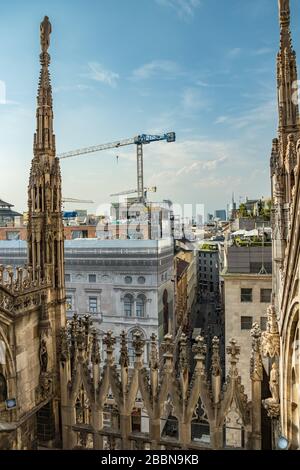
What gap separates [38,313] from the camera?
40.3 ft

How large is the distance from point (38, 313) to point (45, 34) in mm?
9366

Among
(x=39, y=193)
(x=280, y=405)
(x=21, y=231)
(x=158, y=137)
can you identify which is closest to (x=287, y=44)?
(x=39, y=193)

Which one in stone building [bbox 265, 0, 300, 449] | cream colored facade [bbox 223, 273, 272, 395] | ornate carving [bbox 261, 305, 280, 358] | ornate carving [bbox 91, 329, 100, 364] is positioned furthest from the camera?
cream colored facade [bbox 223, 273, 272, 395]

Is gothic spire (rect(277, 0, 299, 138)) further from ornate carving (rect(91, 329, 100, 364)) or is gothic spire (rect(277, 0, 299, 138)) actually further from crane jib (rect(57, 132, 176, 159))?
crane jib (rect(57, 132, 176, 159))

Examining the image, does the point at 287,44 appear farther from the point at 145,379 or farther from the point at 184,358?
the point at 145,379

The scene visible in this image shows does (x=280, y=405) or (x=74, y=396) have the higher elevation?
(x=280, y=405)

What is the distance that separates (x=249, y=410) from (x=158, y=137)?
297 ft

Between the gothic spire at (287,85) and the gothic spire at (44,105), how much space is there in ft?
24.6

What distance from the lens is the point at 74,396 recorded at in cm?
1265

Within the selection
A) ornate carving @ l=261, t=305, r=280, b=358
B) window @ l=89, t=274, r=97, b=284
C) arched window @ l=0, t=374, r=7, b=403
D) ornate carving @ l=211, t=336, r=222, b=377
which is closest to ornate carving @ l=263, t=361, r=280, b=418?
ornate carving @ l=261, t=305, r=280, b=358

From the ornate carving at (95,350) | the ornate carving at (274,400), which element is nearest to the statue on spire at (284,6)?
the ornate carving at (274,400)

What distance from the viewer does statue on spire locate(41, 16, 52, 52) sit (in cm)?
1283

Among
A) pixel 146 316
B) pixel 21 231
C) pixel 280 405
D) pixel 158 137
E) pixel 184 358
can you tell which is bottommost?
pixel 146 316

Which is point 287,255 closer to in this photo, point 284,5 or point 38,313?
point 284,5
